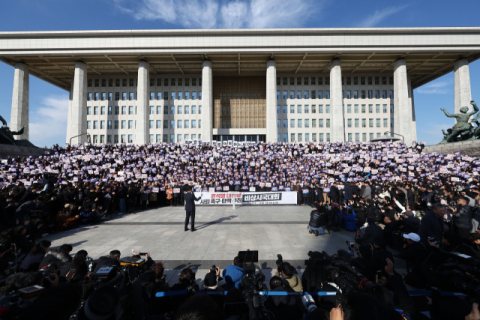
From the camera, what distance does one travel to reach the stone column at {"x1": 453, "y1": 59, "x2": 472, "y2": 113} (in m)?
43.9

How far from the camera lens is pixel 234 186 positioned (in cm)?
1922

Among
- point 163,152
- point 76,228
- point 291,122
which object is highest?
point 291,122

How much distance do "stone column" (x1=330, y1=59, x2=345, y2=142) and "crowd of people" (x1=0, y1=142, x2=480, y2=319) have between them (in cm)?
1552

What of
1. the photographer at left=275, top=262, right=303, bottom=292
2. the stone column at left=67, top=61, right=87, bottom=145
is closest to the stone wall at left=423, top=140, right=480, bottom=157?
the photographer at left=275, top=262, right=303, bottom=292

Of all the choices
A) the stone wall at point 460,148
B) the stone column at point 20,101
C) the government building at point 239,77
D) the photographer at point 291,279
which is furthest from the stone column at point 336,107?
the stone column at point 20,101

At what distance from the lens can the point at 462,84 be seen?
45.2 m

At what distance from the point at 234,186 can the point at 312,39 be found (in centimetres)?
3926

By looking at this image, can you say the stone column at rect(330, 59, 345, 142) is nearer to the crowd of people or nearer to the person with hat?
the crowd of people

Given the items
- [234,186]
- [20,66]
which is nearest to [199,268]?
[234,186]

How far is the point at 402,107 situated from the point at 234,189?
4360 cm

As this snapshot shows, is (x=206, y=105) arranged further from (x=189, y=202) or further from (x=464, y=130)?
(x=464, y=130)

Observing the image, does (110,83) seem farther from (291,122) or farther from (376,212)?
(376,212)

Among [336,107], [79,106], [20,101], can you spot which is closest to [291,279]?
[336,107]

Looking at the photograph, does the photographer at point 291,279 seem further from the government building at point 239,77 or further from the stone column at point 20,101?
the stone column at point 20,101
